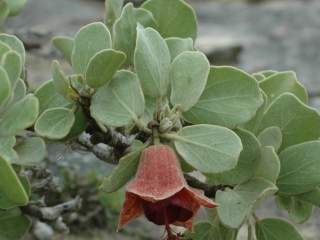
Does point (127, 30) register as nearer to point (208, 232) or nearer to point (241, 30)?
point (208, 232)

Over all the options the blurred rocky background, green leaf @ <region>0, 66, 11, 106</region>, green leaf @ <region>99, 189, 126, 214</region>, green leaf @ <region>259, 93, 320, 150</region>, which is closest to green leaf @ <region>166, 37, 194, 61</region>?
green leaf @ <region>259, 93, 320, 150</region>

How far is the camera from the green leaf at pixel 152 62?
3.29ft

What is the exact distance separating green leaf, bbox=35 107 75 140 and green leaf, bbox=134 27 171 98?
0.11 metres

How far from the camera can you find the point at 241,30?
166 inches

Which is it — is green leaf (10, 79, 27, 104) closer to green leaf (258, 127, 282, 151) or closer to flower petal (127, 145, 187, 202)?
flower petal (127, 145, 187, 202)

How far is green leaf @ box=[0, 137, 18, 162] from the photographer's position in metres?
0.97

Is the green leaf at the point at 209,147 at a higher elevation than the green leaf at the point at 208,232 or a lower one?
higher

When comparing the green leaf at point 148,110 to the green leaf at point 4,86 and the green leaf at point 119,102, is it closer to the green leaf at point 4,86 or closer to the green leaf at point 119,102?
the green leaf at point 119,102

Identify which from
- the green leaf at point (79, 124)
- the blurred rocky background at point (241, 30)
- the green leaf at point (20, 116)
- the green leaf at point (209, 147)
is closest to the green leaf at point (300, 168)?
the green leaf at point (209, 147)

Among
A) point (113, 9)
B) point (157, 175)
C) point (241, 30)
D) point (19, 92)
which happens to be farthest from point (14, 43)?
point (241, 30)

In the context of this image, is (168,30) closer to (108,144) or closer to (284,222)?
(108,144)

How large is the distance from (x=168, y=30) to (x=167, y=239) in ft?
1.09

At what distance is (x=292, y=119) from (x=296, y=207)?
0.16 m

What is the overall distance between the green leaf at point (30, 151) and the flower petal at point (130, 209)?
0.41 feet
